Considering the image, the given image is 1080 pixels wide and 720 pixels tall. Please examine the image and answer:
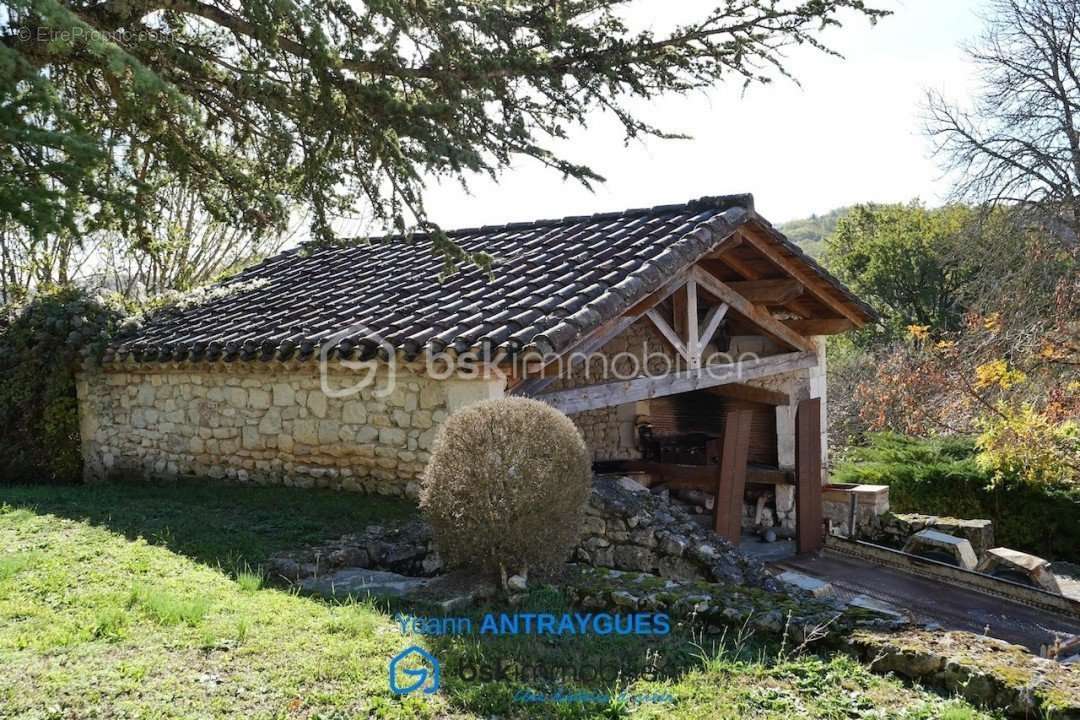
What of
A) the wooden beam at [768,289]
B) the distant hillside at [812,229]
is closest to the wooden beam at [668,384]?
the wooden beam at [768,289]

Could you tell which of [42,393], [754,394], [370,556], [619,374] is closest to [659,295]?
[619,374]

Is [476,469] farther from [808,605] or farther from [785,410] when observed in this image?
[785,410]

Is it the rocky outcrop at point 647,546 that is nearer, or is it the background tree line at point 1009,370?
the rocky outcrop at point 647,546

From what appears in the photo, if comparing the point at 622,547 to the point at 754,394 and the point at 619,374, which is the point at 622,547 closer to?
the point at 619,374

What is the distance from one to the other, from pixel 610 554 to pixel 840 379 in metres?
14.8

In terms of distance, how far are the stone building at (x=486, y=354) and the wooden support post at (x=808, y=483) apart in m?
0.09

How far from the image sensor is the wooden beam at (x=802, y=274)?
29.0 feet

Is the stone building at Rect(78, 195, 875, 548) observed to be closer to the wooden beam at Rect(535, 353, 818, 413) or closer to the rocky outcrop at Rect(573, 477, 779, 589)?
the wooden beam at Rect(535, 353, 818, 413)

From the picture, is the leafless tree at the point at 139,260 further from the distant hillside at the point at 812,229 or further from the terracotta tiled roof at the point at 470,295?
the distant hillside at the point at 812,229

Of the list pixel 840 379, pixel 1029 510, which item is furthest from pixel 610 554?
pixel 840 379

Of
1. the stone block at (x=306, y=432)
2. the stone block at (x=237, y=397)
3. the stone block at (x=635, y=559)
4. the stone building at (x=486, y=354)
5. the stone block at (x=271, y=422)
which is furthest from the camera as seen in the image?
the stone block at (x=237, y=397)

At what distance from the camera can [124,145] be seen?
5.85m

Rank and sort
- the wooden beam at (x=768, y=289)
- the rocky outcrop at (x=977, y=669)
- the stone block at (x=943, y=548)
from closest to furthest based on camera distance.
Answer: the rocky outcrop at (x=977, y=669), the stone block at (x=943, y=548), the wooden beam at (x=768, y=289)

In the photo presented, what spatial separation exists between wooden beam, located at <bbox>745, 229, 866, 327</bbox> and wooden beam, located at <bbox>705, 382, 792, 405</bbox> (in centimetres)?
134
